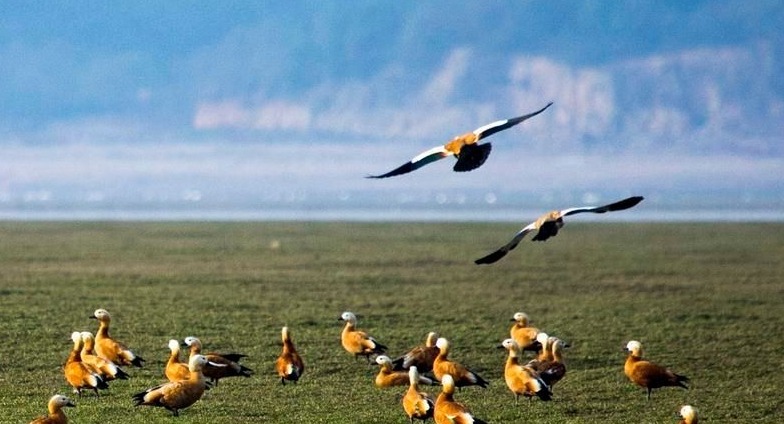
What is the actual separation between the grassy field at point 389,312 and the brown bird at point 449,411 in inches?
57.1

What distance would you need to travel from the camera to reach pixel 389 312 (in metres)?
26.4

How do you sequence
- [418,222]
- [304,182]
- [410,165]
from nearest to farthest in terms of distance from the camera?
[410,165], [418,222], [304,182]

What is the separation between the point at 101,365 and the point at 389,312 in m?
9.72

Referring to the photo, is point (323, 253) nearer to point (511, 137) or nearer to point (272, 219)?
point (272, 219)

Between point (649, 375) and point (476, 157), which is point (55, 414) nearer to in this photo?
point (476, 157)

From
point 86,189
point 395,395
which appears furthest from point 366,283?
point 86,189

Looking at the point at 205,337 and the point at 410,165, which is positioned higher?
the point at 410,165

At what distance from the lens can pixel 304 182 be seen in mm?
156750

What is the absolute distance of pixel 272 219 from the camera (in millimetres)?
68812

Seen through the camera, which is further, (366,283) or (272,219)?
(272,219)

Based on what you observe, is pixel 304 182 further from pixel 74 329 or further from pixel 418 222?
pixel 74 329

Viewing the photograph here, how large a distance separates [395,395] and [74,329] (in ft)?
22.5

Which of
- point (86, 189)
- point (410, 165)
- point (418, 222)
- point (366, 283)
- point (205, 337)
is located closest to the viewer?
point (410, 165)

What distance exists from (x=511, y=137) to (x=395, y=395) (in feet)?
579
